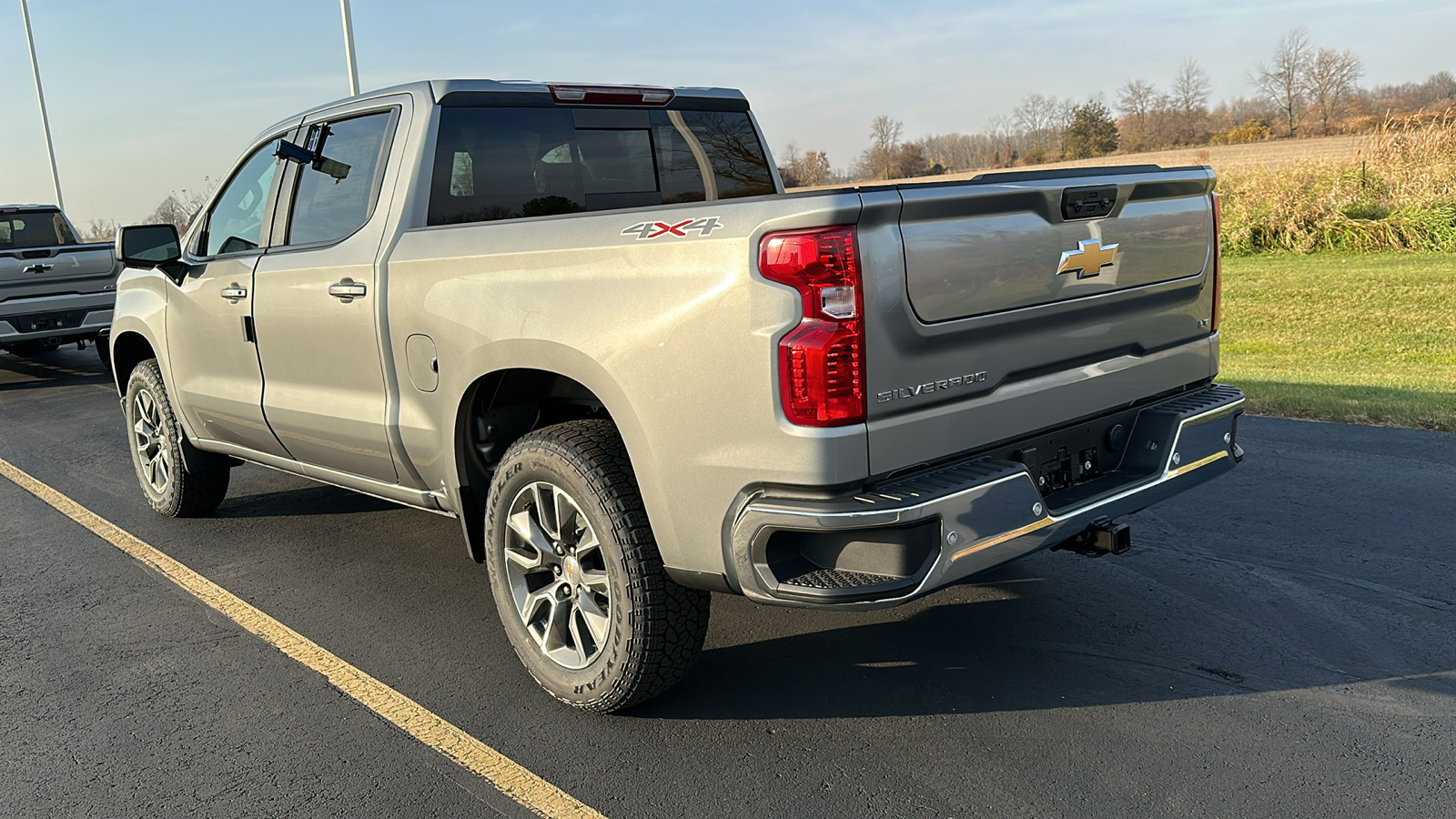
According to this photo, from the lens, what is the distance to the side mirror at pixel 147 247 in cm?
548

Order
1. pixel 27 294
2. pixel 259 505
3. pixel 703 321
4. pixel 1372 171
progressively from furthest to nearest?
pixel 1372 171 → pixel 27 294 → pixel 259 505 → pixel 703 321

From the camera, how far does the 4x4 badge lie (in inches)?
116

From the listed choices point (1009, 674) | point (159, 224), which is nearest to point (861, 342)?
point (1009, 674)

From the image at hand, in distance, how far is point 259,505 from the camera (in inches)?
256

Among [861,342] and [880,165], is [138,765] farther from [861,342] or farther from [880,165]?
[880,165]

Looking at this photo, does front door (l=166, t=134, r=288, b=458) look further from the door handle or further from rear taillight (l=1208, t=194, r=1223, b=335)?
rear taillight (l=1208, t=194, r=1223, b=335)

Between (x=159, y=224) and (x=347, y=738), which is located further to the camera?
(x=159, y=224)

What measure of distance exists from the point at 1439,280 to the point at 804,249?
13435 mm

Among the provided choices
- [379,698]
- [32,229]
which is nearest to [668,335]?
[379,698]

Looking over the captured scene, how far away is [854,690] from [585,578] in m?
0.96

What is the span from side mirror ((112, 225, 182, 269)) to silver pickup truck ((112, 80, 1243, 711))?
61 centimetres

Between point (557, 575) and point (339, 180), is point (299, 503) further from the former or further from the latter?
point (557, 575)

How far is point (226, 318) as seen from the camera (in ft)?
16.9

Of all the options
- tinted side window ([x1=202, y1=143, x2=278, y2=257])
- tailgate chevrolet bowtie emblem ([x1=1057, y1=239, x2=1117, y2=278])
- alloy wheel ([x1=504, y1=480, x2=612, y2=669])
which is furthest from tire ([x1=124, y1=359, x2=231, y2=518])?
tailgate chevrolet bowtie emblem ([x1=1057, y1=239, x2=1117, y2=278])
